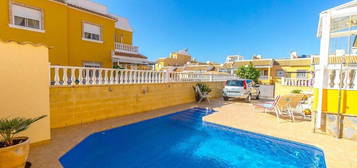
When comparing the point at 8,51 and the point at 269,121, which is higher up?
the point at 8,51

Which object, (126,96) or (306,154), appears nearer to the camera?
(306,154)

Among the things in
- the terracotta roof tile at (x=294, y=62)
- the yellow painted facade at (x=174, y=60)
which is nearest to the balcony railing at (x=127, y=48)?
the yellow painted facade at (x=174, y=60)

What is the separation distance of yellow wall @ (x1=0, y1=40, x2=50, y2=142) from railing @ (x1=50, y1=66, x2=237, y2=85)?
1674mm

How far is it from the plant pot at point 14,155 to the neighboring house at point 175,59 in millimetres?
40254

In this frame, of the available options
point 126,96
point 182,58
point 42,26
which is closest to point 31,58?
point 126,96

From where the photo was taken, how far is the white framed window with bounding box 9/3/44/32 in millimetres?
9281

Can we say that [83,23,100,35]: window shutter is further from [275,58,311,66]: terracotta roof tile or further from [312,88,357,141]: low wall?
[275,58,311,66]: terracotta roof tile

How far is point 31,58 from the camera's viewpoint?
439cm

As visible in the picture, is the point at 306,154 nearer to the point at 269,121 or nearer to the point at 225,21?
the point at 269,121

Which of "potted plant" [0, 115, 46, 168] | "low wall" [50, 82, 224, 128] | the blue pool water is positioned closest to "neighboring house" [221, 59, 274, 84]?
"low wall" [50, 82, 224, 128]

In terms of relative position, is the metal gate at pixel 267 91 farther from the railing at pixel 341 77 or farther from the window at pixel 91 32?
the window at pixel 91 32

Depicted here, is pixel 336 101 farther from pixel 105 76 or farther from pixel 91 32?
pixel 91 32

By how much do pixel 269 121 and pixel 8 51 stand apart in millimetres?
9417

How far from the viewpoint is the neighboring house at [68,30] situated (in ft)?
30.8
